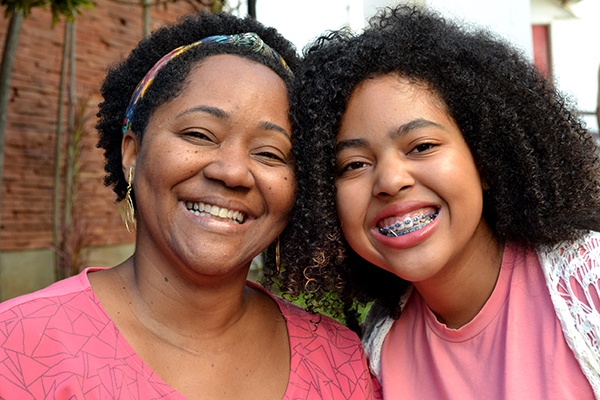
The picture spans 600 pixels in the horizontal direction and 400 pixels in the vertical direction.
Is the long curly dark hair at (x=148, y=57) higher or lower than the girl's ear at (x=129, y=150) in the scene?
higher

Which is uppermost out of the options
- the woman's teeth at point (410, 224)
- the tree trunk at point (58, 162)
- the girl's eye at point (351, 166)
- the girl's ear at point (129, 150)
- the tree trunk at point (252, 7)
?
the tree trunk at point (252, 7)

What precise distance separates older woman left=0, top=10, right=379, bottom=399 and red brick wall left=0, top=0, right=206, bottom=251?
166 inches

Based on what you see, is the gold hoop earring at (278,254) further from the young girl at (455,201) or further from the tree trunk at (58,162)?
the tree trunk at (58,162)

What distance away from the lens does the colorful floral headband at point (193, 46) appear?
2428 mm

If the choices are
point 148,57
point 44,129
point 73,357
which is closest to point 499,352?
point 73,357

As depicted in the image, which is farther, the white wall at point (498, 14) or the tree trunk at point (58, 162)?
the tree trunk at point (58, 162)

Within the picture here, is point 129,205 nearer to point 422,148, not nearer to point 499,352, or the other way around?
point 422,148

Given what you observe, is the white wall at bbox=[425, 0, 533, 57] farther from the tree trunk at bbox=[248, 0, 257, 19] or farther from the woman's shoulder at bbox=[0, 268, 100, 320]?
the woman's shoulder at bbox=[0, 268, 100, 320]

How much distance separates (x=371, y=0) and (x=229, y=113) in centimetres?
115

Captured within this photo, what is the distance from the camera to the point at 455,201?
221 centimetres

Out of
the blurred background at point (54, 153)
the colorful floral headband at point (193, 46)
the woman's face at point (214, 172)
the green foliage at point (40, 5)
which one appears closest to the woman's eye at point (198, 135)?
the woman's face at point (214, 172)

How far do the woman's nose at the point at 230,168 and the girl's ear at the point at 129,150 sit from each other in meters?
0.34

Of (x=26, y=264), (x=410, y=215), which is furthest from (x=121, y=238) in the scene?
(x=410, y=215)

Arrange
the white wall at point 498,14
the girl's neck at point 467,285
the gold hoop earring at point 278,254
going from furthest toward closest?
the white wall at point 498,14 → the gold hoop earring at point 278,254 → the girl's neck at point 467,285
